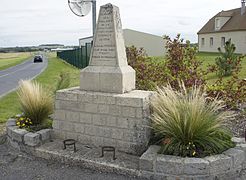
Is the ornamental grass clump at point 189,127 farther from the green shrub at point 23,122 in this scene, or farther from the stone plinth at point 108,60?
the green shrub at point 23,122

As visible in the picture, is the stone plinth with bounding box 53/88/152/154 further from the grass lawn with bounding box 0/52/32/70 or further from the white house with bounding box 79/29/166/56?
the grass lawn with bounding box 0/52/32/70

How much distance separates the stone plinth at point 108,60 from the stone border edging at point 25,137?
1.13 metres

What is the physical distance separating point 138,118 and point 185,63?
9.56 feet

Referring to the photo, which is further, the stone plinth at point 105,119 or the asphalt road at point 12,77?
the asphalt road at point 12,77

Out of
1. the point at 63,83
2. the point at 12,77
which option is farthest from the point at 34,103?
the point at 12,77

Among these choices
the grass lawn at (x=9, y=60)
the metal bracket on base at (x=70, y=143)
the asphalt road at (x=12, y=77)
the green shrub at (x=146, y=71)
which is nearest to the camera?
the metal bracket on base at (x=70, y=143)

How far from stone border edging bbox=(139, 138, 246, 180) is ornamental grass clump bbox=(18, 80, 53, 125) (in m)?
2.70

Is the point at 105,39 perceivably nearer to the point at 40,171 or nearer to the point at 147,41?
the point at 40,171

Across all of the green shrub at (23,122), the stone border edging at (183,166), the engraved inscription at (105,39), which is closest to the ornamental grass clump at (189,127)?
the stone border edging at (183,166)

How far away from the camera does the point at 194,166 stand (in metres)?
3.53

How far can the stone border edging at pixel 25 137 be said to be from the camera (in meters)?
4.68

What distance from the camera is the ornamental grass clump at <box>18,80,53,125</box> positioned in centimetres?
550

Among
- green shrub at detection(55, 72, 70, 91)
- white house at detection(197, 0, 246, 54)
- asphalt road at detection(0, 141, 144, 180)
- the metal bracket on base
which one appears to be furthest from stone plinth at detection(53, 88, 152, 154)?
white house at detection(197, 0, 246, 54)

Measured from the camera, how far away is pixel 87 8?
7.12 m
